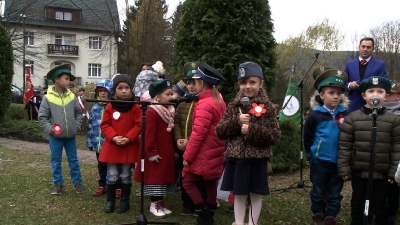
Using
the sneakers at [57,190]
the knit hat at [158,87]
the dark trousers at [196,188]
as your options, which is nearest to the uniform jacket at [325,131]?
the dark trousers at [196,188]

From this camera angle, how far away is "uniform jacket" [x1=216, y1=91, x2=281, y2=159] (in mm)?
3977

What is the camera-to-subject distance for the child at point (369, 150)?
13.1 feet

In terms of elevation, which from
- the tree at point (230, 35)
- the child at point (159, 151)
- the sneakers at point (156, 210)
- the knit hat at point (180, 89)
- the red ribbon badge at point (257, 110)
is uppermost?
the tree at point (230, 35)

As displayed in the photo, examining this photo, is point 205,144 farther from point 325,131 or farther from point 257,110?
point 325,131

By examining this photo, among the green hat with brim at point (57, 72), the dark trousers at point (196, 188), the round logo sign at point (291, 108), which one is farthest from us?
the round logo sign at point (291, 108)

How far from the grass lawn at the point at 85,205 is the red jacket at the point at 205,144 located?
0.78 meters

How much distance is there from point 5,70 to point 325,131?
1288 centimetres

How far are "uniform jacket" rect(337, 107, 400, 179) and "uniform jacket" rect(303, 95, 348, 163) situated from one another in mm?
143

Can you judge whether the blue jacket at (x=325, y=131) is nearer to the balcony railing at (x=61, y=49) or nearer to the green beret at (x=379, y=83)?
the green beret at (x=379, y=83)

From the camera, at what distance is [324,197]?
15.1ft

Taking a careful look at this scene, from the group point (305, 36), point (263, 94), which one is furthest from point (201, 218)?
point (305, 36)

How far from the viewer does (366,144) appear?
4.03 m

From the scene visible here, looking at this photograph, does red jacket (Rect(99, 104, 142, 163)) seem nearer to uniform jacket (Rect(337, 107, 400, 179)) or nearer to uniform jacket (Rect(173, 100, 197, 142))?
uniform jacket (Rect(173, 100, 197, 142))

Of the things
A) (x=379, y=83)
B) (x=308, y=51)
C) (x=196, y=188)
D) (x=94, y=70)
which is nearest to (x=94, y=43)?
(x=94, y=70)
